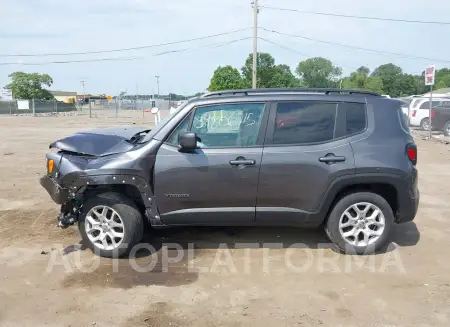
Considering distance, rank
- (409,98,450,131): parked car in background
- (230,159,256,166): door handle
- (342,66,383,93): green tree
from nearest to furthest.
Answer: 1. (230,159,256,166): door handle
2. (409,98,450,131): parked car in background
3. (342,66,383,93): green tree

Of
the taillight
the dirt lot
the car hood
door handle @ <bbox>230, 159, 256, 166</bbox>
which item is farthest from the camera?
the car hood

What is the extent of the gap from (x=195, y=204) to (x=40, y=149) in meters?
11.2

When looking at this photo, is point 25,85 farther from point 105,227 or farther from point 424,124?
point 105,227

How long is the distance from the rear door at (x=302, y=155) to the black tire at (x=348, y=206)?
0.26 m

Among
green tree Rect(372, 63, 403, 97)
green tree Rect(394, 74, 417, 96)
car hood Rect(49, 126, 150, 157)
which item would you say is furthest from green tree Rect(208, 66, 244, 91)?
green tree Rect(394, 74, 417, 96)

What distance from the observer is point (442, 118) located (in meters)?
18.8

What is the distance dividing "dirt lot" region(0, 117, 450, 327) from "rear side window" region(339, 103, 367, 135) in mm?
1465

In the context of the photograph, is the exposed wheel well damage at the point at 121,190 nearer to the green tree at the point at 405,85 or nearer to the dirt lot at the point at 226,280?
the dirt lot at the point at 226,280

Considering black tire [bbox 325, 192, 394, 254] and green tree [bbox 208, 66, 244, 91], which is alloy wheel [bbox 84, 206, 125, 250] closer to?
black tire [bbox 325, 192, 394, 254]

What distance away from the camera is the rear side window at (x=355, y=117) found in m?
4.61

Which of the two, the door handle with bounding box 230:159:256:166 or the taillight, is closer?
the door handle with bounding box 230:159:256:166

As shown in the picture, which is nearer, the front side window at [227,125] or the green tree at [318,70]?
the front side window at [227,125]

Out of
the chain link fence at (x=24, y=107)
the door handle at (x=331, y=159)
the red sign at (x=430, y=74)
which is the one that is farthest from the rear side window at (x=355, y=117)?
the chain link fence at (x=24, y=107)

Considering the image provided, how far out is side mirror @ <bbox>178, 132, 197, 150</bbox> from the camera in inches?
170
